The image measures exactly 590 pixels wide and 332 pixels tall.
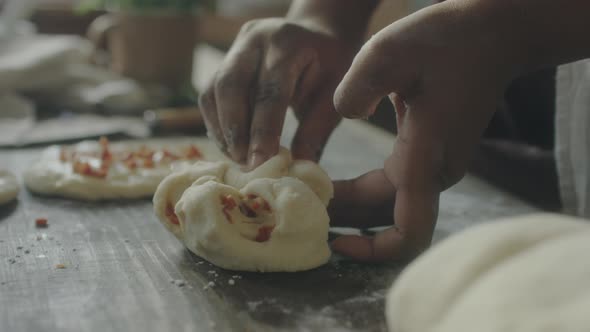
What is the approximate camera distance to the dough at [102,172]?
1.67 metres

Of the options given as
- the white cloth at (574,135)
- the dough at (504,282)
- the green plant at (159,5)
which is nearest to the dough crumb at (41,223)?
the dough at (504,282)

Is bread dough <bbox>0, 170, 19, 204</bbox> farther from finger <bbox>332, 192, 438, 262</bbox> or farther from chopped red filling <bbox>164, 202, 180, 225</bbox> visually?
finger <bbox>332, 192, 438, 262</bbox>

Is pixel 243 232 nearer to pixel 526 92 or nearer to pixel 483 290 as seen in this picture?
pixel 483 290

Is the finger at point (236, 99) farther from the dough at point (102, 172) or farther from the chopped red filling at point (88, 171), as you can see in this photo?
the chopped red filling at point (88, 171)

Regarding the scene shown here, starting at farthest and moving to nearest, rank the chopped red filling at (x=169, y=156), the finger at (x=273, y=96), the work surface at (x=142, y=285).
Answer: the chopped red filling at (x=169, y=156) < the finger at (x=273, y=96) < the work surface at (x=142, y=285)

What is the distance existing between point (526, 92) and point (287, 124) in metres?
0.96

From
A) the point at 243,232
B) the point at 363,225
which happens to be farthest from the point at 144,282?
the point at 363,225

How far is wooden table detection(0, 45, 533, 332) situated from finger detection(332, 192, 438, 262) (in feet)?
0.09

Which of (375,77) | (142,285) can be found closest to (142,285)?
(142,285)

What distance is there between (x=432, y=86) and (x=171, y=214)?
1.93 feet

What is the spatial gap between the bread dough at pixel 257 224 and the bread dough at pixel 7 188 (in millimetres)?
525

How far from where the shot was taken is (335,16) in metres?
1.69

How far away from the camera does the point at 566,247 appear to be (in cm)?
79

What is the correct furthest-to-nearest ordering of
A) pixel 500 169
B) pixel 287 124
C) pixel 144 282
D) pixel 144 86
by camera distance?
pixel 144 86, pixel 287 124, pixel 500 169, pixel 144 282
